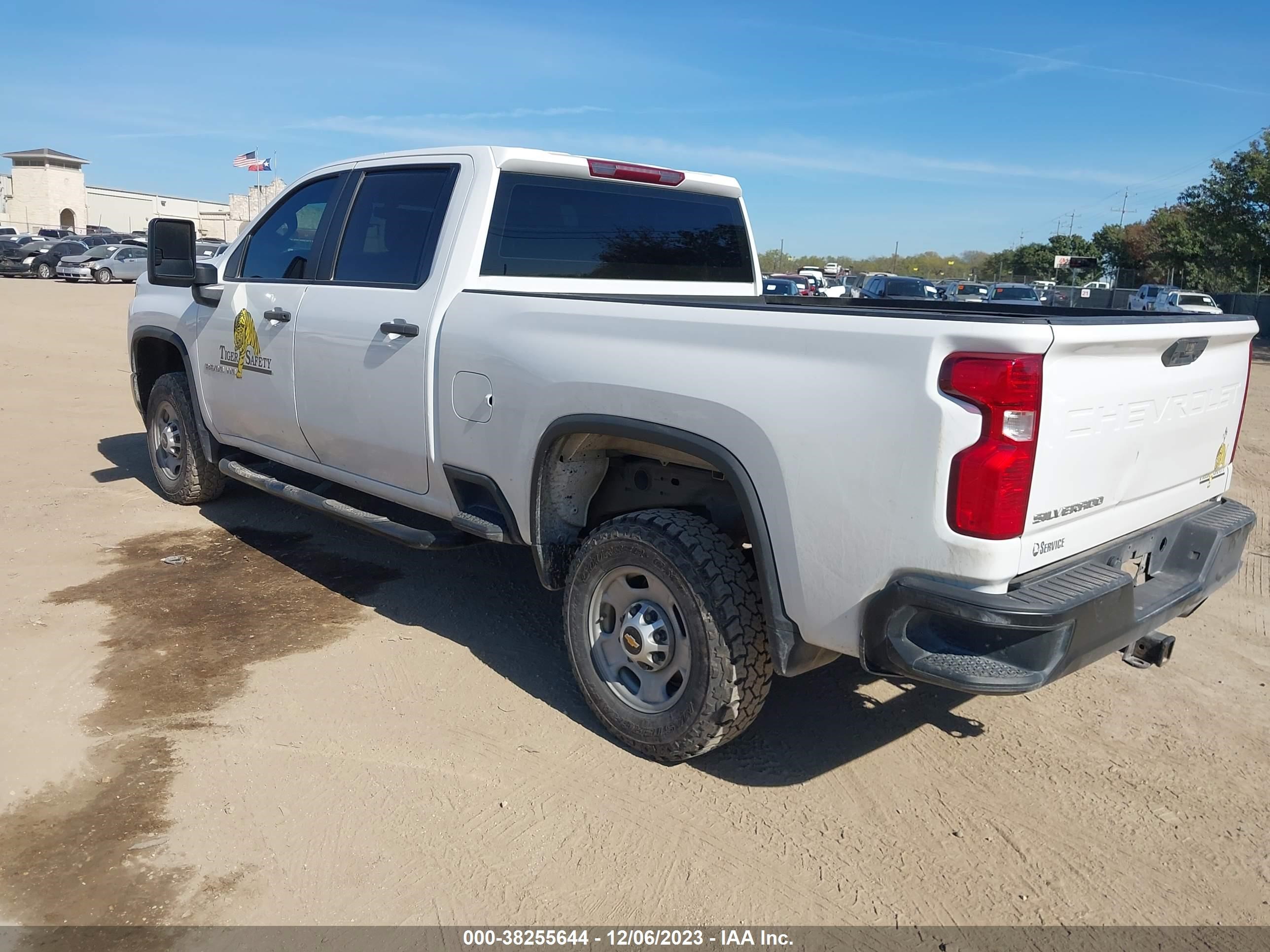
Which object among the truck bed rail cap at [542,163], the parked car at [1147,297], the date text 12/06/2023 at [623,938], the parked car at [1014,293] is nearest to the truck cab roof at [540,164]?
the truck bed rail cap at [542,163]

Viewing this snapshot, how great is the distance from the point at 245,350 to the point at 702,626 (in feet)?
11.2

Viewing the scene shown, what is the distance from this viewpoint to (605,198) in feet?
15.8

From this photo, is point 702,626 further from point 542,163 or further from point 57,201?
point 57,201

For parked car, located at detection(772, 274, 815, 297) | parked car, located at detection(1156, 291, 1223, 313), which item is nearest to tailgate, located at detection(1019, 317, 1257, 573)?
parked car, located at detection(772, 274, 815, 297)

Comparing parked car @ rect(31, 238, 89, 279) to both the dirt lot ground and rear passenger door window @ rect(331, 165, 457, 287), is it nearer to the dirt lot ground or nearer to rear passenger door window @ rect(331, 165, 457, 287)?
the dirt lot ground

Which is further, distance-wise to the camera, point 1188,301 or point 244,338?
point 1188,301

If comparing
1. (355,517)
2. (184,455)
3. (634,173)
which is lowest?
(184,455)

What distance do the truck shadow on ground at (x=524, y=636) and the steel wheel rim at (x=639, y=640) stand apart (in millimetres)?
279

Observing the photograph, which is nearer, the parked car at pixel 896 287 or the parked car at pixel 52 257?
the parked car at pixel 896 287

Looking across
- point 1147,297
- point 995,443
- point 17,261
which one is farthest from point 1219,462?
point 17,261

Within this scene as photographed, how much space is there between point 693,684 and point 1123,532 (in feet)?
4.75

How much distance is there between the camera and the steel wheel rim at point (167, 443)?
659 centimetres

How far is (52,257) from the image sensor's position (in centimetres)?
3784

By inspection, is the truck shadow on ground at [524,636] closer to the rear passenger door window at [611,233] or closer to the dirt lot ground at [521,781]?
the dirt lot ground at [521,781]
